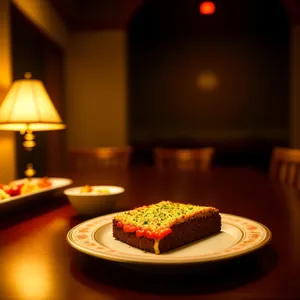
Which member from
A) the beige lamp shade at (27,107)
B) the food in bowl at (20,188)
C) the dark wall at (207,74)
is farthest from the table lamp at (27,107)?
the dark wall at (207,74)

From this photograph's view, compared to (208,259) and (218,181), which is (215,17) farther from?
(208,259)

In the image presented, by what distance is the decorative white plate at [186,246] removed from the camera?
632 millimetres

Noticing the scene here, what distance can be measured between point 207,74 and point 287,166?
5.05 meters

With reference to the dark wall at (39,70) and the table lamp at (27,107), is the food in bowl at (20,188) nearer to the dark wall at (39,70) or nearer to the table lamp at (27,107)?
the table lamp at (27,107)

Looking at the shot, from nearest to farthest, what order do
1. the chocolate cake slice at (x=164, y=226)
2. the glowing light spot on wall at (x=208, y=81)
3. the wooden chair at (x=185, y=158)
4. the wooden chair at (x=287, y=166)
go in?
the chocolate cake slice at (x=164, y=226), the wooden chair at (x=287, y=166), the wooden chair at (x=185, y=158), the glowing light spot on wall at (x=208, y=81)

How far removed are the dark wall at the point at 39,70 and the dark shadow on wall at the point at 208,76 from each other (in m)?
1.77

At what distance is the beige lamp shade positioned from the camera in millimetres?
1488

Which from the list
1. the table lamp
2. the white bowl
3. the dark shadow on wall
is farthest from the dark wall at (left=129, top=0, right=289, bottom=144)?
the white bowl

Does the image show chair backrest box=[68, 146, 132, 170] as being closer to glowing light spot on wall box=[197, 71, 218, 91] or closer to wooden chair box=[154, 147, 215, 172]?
wooden chair box=[154, 147, 215, 172]

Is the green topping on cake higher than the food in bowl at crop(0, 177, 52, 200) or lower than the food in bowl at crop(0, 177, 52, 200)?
higher

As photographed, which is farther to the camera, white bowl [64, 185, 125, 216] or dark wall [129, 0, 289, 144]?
dark wall [129, 0, 289, 144]

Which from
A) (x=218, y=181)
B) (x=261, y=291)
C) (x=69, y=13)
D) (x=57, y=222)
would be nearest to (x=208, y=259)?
(x=261, y=291)

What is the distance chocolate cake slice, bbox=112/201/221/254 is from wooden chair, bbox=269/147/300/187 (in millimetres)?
1360

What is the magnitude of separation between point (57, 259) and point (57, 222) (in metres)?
0.32
